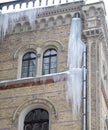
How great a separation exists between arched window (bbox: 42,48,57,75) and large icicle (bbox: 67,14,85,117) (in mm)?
831

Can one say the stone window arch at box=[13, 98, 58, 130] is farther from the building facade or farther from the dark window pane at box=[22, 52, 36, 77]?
the dark window pane at box=[22, 52, 36, 77]

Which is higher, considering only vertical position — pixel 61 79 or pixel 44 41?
pixel 44 41

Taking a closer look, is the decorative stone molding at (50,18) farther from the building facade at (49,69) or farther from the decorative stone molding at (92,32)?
the decorative stone molding at (92,32)

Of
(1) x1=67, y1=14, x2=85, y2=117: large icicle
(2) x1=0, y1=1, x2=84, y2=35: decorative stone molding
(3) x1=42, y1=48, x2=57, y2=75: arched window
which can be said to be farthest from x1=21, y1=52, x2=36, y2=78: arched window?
(1) x1=67, y1=14, x2=85, y2=117: large icicle

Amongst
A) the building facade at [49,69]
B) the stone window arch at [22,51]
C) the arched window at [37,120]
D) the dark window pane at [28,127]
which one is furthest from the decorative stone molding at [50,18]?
the dark window pane at [28,127]

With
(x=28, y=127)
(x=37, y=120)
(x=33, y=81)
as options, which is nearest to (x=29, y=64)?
(x=33, y=81)

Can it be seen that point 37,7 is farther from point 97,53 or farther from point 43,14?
point 97,53

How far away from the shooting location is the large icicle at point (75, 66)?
2316 centimetres

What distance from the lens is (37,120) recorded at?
77.2ft

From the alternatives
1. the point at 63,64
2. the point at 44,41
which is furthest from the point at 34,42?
the point at 63,64

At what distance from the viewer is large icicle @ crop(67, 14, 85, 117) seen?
23.2m

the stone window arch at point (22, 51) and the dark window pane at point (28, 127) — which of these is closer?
the dark window pane at point (28, 127)

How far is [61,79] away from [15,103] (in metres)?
2.36

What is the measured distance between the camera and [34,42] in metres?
25.6
